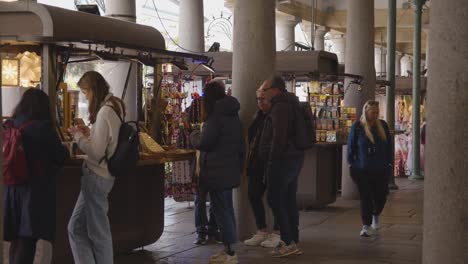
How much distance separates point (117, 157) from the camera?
695 centimetres

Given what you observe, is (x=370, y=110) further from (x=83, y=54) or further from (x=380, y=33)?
(x=380, y=33)

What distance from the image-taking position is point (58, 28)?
800 cm

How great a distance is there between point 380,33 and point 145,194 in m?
30.0

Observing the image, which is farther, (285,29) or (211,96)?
(285,29)

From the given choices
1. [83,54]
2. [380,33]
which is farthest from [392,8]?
[380,33]

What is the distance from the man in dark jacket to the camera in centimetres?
902

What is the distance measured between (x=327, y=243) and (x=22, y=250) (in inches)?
185

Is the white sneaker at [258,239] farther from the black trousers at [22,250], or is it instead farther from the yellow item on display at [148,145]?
the black trousers at [22,250]

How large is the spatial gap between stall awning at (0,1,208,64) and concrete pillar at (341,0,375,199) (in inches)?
290

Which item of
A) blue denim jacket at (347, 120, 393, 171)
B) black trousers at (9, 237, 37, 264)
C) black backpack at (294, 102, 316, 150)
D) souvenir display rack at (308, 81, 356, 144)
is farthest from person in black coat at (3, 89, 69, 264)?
souvenir display rack at (308, 81, 356, 144)

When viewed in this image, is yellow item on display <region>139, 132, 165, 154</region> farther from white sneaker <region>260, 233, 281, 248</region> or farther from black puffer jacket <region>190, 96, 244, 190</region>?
white sneaker <region>260, 233, 281, 248</region>

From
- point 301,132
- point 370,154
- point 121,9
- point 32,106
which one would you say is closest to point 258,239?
point 301,132

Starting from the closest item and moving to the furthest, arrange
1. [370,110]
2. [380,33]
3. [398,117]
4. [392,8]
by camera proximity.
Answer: [370,110] → [392,8] → [398,117] → [380,33]

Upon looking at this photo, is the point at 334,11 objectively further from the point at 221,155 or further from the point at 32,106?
the point at 32,106
